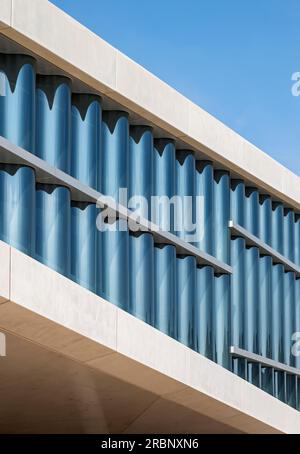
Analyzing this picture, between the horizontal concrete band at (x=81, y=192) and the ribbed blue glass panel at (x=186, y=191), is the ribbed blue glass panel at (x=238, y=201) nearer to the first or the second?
the horizontal concrete band at (x=81, y=192)

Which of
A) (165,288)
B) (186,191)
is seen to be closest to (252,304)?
(186,191)

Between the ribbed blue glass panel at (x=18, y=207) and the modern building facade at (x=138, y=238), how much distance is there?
2 cm

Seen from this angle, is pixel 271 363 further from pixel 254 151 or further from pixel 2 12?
pixel 2 12

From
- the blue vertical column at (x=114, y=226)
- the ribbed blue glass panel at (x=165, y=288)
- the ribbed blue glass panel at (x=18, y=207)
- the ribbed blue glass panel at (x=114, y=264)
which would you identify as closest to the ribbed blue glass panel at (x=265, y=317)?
the ribbed blue glass panel at (x=165, y=288)

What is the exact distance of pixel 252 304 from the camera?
2678 cm

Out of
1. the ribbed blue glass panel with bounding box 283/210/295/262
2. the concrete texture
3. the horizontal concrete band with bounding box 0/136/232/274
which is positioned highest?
the ribbed blue glass panel with bounding box 283/210/295/262

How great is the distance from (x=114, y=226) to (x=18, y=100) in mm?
3285

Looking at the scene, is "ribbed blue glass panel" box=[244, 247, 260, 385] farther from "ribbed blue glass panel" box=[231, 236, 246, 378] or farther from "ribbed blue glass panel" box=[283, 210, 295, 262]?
"ribbed blue glass panel" box=[283, 210, 295, 262]

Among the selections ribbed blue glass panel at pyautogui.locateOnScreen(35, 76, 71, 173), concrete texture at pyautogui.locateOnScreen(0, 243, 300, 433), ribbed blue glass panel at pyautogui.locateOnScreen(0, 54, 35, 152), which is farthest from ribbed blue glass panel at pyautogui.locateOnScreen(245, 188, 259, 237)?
ribbed blue glass panel at pyautogui.locateOnScreen(0, 54, 35, 152)

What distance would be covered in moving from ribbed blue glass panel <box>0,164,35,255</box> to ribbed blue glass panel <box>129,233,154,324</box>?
3540 millimetres

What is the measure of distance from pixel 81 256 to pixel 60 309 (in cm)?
243

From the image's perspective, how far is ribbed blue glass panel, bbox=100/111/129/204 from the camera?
815 inches

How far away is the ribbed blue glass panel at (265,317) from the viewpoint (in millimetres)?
26766

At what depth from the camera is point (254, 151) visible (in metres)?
26.4
